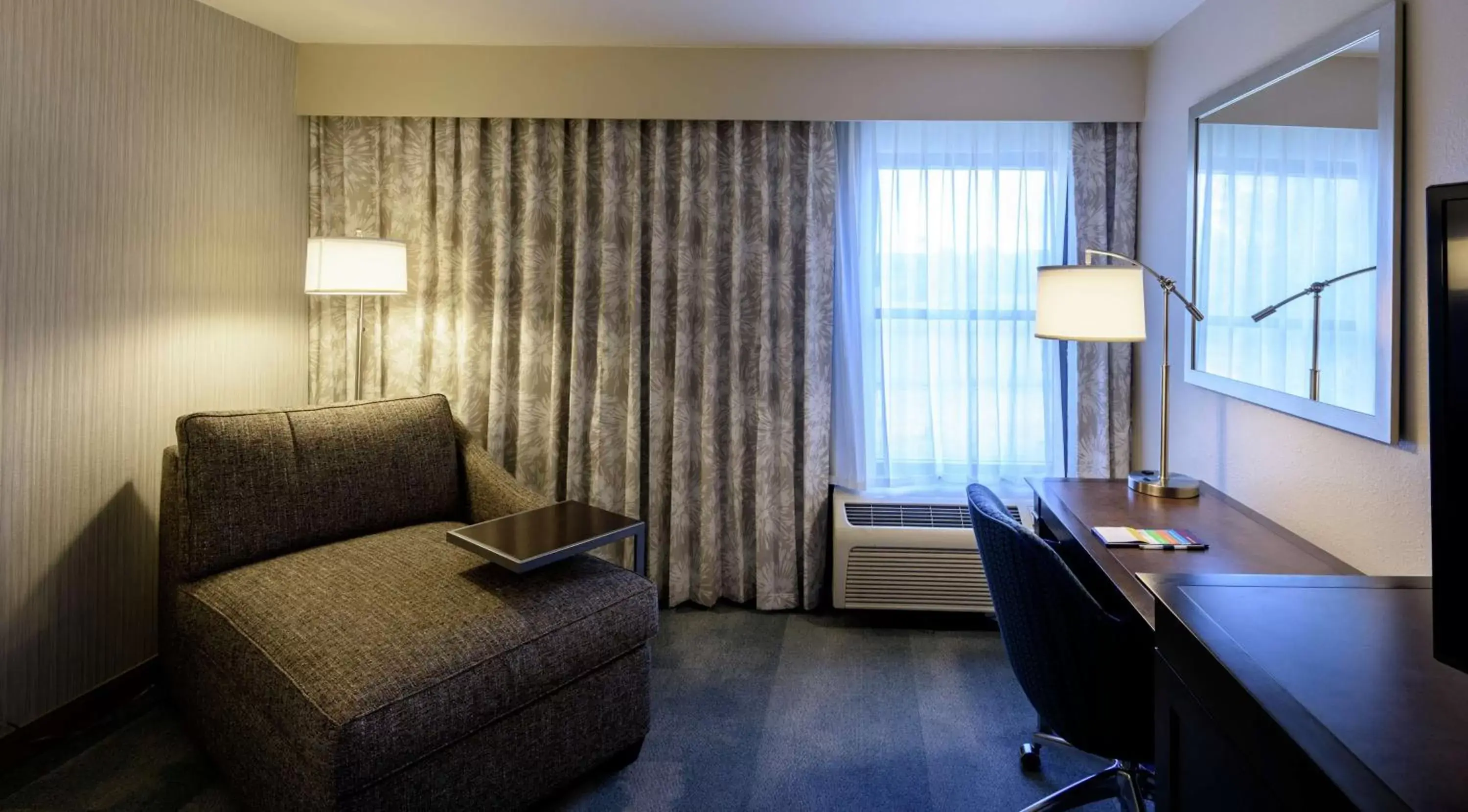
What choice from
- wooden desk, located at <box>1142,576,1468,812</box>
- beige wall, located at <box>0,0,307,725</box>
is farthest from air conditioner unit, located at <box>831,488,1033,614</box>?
beige wall, located at <box>0,0,307,725</box>

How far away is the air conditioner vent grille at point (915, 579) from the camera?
3.08 meters

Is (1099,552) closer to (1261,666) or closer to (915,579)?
(1261,666)

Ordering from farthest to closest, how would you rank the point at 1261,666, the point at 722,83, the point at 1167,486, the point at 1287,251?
1. the point at 722,83
2. the point at 1167,486
3. the point at 1287,251
4. the point at 1261,666

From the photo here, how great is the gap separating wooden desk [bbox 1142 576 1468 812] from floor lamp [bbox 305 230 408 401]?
8.23 feet

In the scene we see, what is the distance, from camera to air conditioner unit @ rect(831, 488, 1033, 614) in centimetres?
308

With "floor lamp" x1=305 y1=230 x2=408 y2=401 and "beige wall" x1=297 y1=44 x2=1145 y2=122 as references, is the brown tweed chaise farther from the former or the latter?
"beige wall" x1=297 y1=44 x2=1145 y2=122

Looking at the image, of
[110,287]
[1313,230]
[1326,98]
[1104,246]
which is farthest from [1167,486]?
[110,287]

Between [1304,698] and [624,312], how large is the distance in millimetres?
2710

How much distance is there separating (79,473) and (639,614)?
170cm

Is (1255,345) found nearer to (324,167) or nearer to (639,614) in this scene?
(639,614)

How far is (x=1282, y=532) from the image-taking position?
6.48 feet

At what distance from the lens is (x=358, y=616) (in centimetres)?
189

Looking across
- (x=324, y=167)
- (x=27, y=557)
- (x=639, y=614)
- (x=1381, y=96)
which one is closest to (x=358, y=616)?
(x=639, y=614)

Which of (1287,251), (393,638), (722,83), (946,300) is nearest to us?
(393,638)
